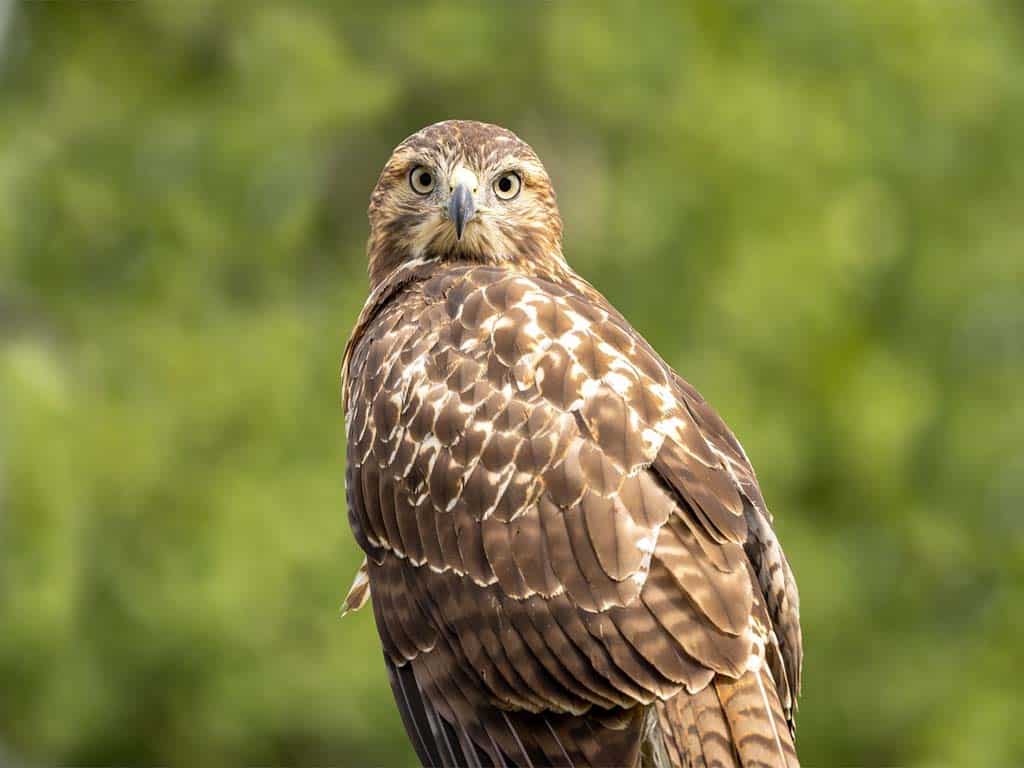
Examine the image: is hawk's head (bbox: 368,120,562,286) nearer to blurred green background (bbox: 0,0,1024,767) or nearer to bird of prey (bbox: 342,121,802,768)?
bird of prey (bbox: 342,121,802,768)

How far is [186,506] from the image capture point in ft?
46.1

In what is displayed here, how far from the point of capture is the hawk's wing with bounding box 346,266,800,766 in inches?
180

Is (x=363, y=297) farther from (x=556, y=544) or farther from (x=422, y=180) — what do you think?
(x=556, y=544)

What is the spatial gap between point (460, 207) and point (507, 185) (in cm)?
40

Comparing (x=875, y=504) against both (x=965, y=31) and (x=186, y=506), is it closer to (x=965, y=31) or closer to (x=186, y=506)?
(x=965, y=31)

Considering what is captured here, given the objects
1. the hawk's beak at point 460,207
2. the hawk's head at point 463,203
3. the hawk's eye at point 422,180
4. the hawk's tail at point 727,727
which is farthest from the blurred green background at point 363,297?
the hawk's tail at point 727,727

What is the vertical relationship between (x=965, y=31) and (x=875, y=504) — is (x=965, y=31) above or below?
above

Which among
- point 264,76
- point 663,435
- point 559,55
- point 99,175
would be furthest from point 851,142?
point 663,435

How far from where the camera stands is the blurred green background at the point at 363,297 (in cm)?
1352

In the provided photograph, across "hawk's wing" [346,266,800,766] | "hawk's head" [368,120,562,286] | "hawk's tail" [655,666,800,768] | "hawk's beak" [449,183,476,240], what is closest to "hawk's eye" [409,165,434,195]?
"hawk's head" [368,120,562,286]

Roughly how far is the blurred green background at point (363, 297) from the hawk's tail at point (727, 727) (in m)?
8.84

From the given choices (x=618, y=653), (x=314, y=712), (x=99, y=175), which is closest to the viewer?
(x=618, y=653)

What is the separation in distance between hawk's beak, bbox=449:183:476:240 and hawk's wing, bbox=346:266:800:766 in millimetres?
440

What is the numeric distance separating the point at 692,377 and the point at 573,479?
8.90m
